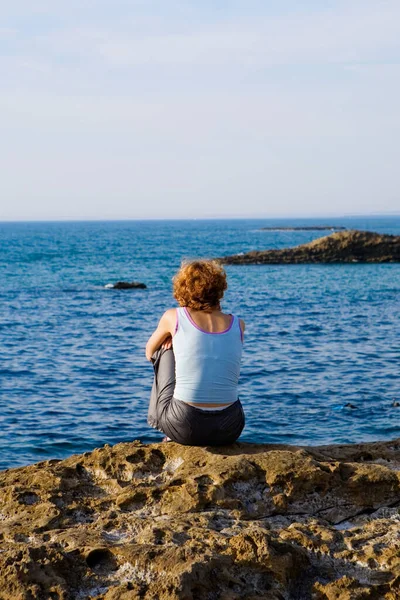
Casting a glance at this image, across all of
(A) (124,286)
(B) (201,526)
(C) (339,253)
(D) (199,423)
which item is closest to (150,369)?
(D) (199,423)

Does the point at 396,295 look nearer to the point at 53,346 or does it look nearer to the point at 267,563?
the point at 53,346

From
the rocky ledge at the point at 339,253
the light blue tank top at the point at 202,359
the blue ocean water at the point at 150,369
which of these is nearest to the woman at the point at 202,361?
the light blue tank top at the point at 202,359

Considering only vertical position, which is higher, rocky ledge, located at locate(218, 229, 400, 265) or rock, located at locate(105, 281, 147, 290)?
rocky ledge, located at locate(218, 229, 400, 265)

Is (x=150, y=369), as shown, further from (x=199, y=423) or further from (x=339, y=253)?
(x=339, y=253)

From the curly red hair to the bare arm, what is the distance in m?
0.15

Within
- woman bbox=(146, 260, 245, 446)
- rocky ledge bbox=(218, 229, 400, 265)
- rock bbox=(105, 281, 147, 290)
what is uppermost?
woman bbox=(146, 260, 245, 446)

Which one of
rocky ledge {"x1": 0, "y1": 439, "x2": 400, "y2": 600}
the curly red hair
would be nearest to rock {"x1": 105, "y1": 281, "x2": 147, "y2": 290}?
the curly red hair

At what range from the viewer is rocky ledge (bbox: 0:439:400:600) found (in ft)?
13.5

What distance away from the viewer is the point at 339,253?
64875 millimetres

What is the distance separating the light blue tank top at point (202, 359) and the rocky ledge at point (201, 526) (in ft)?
1.44

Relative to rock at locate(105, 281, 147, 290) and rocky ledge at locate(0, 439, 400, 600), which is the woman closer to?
rocky ledge at locate(0, 439, 400, 600)

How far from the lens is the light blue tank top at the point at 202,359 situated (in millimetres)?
6133

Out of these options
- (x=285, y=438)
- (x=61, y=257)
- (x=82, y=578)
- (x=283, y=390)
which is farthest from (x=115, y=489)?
(x=61, y=257)

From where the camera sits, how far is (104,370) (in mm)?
19641
